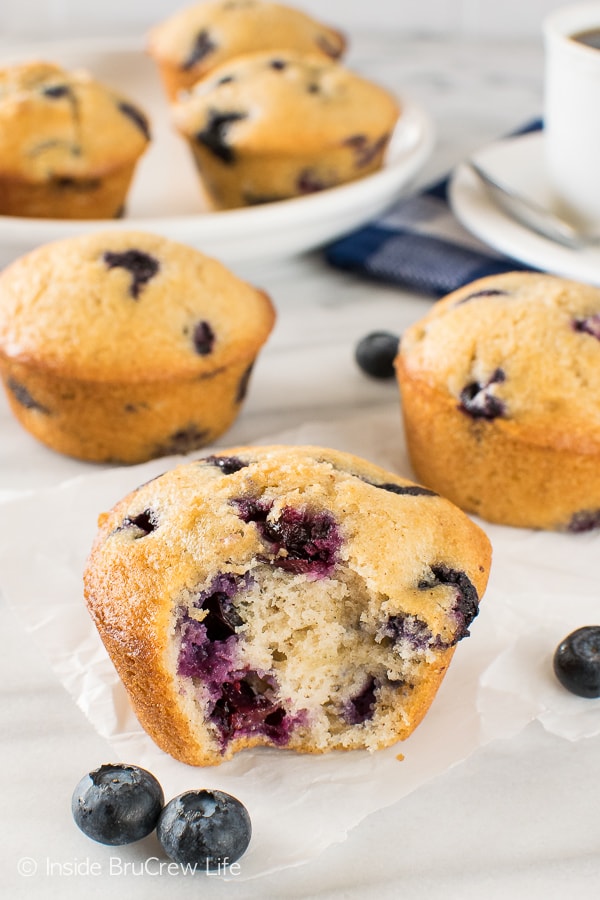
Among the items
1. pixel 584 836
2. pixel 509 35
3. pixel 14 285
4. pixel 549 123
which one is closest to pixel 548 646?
pixel 584 836

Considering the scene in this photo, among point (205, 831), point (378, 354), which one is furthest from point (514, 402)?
point (205, 831)

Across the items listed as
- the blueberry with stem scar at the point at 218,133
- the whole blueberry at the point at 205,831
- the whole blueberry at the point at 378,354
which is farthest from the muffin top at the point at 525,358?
the blueberry with stem scar at the point at 218,133

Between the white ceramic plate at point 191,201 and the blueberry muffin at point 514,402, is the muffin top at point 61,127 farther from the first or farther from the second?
the blueberry muffin at point 514,402

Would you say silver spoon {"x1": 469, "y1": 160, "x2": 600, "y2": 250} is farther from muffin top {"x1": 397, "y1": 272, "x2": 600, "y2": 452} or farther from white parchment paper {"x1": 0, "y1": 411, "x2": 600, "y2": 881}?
white parchment paper {"x1": 0, "y1": 411, "x2": 600, "y2": 881}

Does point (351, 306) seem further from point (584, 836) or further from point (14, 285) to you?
point (584, 836)

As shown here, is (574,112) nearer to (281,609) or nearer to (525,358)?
(525,358)
